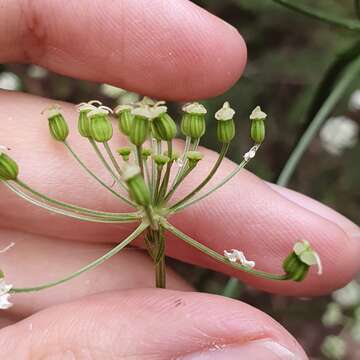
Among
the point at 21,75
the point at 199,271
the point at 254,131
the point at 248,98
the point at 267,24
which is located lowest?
the point at 199,271

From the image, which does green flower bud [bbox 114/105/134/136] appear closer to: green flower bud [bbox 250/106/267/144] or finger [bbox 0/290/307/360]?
green flower bud [bbox 250/106/267/144]

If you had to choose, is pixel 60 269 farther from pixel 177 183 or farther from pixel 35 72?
pixel 35 72

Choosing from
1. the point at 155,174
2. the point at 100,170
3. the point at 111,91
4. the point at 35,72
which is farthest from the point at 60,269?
the point at 35,72

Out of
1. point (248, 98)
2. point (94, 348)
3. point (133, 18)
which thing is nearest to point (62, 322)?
point (94, 348)

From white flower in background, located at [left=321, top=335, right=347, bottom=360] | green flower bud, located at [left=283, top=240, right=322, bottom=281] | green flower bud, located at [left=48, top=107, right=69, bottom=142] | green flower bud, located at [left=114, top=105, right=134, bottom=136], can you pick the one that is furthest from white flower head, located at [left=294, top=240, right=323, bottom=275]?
white flower in background, located at [left=321, top=335, right=347, bottom=360]

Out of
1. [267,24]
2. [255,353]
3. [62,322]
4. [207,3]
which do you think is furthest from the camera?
[267,24]

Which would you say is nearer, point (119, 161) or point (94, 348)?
point (94, 348)

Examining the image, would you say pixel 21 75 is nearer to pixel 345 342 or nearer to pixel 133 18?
pixel 133 18

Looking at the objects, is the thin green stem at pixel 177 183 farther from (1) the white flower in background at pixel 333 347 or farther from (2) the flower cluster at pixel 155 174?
(1) the white flower in background at pixel 333 347
